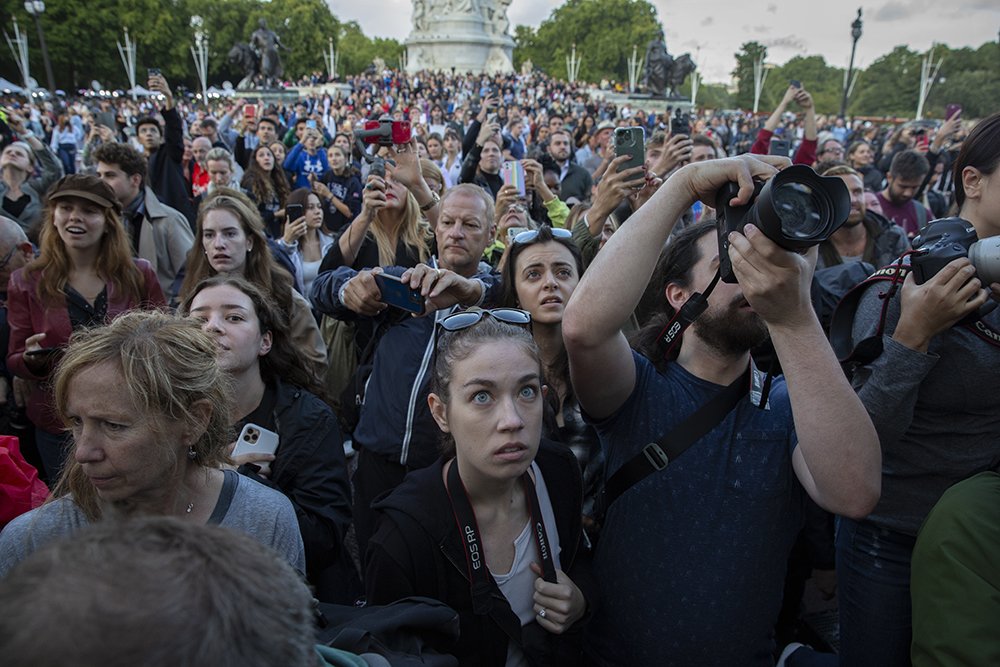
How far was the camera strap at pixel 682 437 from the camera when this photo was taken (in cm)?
181

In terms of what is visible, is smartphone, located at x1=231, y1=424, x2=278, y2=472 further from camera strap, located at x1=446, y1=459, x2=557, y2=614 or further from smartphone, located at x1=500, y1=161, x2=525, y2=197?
smartphone, located at x1=500, y1=161, x2=525, y2=197

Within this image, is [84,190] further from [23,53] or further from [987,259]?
[23,53]

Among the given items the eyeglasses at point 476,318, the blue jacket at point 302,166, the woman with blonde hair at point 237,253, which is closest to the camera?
the eyeglasses at point 476,318

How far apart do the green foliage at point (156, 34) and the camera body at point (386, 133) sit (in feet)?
159

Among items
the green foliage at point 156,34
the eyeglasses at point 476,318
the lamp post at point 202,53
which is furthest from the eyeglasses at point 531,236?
the green foliage at point 156,34

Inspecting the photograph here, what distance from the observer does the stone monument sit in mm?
55500

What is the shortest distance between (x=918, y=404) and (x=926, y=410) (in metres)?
0.03

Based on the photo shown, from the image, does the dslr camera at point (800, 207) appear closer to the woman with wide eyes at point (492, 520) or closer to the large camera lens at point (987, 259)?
the large camera lens at point (987, 259)

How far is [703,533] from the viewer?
1792 millimetres

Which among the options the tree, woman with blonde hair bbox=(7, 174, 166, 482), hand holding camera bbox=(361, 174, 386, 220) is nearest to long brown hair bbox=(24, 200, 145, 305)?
woman with blonde hair bbox=(7, 174, 166, 482)

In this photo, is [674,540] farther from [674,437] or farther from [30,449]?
[30,449]

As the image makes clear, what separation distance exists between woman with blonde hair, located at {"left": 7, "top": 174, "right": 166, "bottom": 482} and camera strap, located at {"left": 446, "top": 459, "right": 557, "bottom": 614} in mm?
2247

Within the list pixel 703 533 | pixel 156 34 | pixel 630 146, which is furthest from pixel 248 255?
pixel 156 34

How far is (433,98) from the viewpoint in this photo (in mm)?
35156
